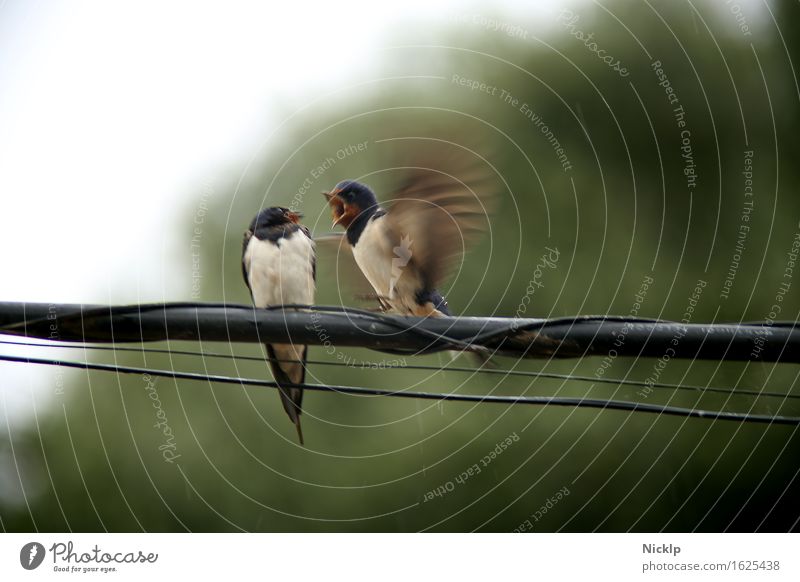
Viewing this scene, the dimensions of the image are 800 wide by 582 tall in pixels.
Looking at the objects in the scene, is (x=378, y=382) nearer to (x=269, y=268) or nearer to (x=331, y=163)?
(x=331, y=163)

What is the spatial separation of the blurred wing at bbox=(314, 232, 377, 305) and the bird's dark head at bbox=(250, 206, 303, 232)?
313mm

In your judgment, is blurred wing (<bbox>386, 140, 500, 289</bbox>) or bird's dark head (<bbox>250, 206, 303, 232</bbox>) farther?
bird's dark head (<bbox>250, 206, 303, 232</bbox>)

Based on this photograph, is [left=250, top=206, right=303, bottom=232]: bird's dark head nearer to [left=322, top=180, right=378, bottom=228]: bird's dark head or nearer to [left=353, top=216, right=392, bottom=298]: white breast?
[left=322, top=180, right=378, bottom=228]: bird's dark head

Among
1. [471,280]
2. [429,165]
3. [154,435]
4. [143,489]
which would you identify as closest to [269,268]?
[429,165]

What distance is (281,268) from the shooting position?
446cm

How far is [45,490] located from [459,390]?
217 inches

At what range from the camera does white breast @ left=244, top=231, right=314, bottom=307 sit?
4461 millimetres

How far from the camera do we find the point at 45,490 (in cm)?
1138

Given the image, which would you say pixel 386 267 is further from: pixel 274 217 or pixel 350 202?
pixel 274 217

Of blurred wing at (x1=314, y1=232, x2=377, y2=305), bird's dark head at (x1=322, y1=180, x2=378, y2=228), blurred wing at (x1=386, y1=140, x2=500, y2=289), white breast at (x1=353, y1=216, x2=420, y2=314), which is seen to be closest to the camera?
blurred wing at (x1=386, y1=140, x2=500, y2=289)
